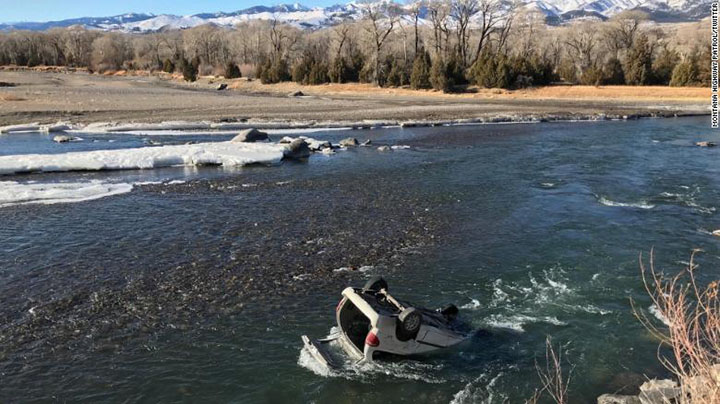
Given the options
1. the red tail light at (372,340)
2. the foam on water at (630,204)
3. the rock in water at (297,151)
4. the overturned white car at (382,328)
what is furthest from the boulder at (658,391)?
the rock in water at (297,151)

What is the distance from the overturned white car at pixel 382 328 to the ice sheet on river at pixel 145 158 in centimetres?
1976

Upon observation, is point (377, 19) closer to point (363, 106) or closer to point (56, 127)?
point (363, 106)

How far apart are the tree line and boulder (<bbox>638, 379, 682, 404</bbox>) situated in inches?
2626

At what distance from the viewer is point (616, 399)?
8.29 metres

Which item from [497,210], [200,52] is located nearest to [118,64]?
[200,52]

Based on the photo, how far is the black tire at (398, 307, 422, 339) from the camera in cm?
914

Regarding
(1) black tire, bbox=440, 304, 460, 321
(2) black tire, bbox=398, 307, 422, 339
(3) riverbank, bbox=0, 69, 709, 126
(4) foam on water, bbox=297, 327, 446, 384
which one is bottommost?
(4) foam on water, bbox=297, 327, 446, 384

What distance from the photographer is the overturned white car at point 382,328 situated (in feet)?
30.0

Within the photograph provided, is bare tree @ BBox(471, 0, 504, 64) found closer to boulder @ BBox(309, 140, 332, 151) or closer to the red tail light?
boulder @ BBox(309, 140, 332, 151)

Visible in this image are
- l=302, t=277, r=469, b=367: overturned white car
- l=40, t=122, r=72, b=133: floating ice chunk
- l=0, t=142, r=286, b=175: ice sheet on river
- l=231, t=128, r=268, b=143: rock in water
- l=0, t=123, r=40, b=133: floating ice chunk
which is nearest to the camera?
l=302, t=277, r=469, b=367: overturned white car

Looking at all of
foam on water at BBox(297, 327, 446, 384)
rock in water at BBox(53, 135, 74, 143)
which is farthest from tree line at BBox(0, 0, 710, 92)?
foam on water at BBox(297, 327, 446, 384)

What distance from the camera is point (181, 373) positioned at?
9.42m

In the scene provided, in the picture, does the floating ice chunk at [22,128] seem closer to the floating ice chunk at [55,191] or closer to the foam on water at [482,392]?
the floating ice chunk at [55,191]

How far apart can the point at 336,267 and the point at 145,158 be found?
18.2 m
